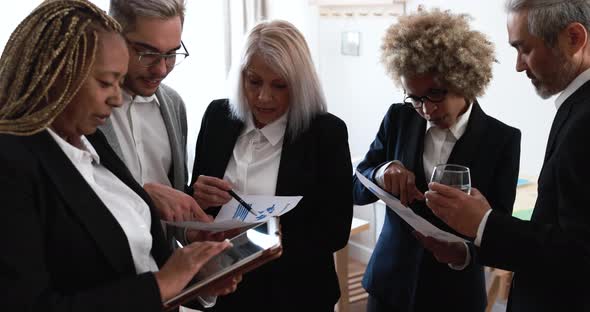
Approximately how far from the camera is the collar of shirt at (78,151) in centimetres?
101

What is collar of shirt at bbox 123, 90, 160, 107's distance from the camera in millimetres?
1573

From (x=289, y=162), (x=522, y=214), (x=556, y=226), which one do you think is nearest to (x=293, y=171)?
(x=289, y=162)

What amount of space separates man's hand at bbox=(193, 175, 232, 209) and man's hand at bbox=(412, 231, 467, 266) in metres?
0.58

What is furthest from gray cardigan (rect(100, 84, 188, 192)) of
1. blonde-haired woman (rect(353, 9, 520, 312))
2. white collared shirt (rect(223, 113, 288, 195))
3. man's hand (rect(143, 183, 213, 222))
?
blonde-haired woman (rect(353, 9, 520, 312))

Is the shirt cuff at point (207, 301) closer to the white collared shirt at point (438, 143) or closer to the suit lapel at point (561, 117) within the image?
the white collared shirt at point (438, 143)

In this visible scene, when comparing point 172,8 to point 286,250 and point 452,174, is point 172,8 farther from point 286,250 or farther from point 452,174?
point 452,174

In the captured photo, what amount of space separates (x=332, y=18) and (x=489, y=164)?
8.41ft

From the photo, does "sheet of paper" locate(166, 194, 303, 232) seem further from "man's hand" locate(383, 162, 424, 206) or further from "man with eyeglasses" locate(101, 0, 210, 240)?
"man's hand" locate(383, 162, 424, 206)

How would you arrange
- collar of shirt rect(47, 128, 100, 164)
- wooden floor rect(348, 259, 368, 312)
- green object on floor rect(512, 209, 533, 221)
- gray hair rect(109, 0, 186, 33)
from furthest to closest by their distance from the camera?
1. wooden floor rect(348, 259, 368, 312)
2. green object on floor rect(512, 209, 533, 221)
3. gray hair rect(109, 0, 186, 33)
4. collar of shirt rect(47, 128, 100, 164)

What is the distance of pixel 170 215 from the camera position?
1.36m

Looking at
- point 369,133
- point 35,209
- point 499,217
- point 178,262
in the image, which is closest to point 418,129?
point 499,217

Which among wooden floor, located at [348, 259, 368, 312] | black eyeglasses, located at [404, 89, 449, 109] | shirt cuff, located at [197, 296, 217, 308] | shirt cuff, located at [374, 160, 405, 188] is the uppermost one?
black eyeglasses, located at [404, 89, 449, 109]

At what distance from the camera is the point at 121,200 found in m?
1.12

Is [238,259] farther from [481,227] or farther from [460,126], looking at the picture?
[460,126]
